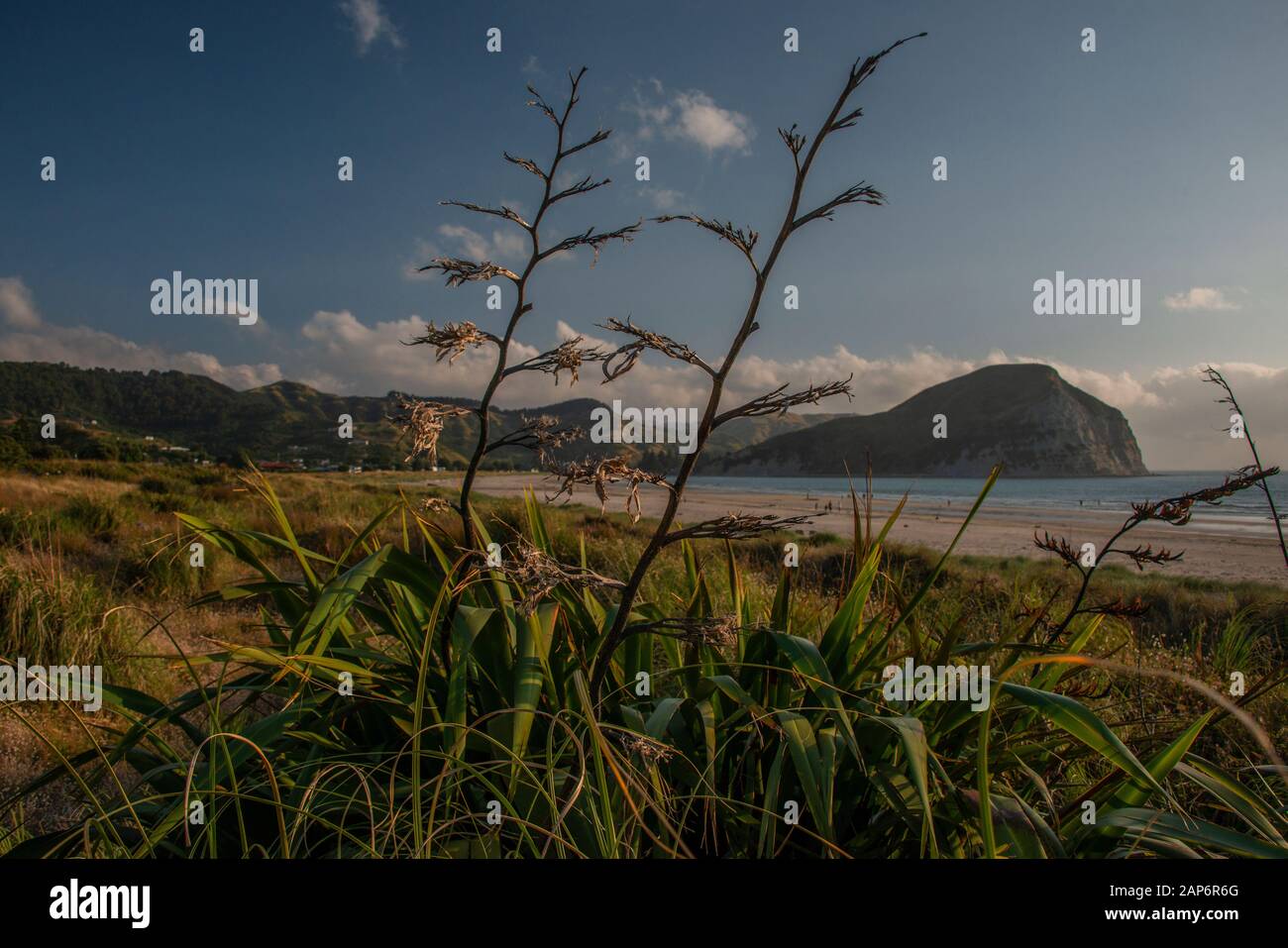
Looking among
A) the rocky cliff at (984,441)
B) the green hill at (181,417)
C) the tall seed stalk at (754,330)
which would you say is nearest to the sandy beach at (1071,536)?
the green hill at (181,417)

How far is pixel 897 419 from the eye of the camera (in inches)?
4717

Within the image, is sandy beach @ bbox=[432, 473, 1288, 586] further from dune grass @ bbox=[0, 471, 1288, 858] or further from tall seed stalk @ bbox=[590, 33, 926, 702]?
tall seed stalk @ bbox=[590, 33, 926, 702]

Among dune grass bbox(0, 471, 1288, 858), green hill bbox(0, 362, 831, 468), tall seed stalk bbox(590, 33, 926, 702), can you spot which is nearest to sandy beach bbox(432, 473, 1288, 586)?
green hill bbox(0, 362, 831, 468)

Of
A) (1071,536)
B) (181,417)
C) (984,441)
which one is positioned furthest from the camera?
(984,441)

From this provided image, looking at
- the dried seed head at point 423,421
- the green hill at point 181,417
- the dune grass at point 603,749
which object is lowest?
the dune grass at point 603,749

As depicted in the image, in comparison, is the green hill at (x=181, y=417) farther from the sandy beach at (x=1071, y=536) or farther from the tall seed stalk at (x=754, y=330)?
the tall seed stalk at (x=754, y=330)

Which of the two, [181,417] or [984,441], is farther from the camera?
[984,441]

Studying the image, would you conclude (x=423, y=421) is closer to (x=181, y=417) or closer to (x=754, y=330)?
(x=754, y=330)

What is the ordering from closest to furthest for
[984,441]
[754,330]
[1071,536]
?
1. [754,330]
2. [1071,536]
3. [984,441]

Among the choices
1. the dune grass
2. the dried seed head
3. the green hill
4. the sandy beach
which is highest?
the green hill

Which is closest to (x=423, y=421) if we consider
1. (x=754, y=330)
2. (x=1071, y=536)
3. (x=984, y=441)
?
(x=754, y=330)
